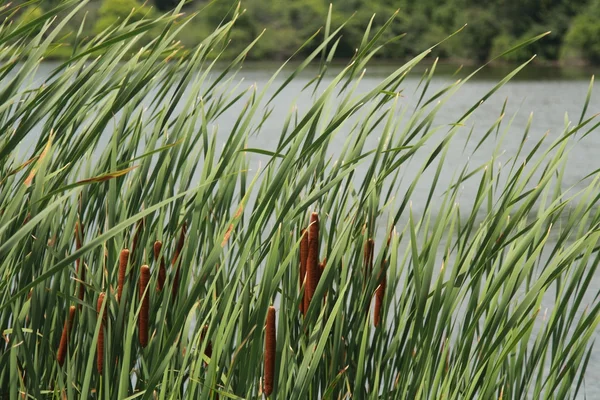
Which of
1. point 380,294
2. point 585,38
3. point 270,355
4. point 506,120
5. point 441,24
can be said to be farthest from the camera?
point 441,24

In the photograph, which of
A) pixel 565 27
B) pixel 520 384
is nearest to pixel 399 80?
pixel 520 384

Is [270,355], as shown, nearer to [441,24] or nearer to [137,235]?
[137,235]

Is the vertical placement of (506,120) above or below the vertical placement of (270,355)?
above

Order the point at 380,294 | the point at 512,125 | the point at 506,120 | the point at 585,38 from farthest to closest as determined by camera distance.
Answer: the point at 585,38 < the point at 506,120 < the point at 512,125 < the point at 380,294

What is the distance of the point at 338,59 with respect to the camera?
45125 millimetres

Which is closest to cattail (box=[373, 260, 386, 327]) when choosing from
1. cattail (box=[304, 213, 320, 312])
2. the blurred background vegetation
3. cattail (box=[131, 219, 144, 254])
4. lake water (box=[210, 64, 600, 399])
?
cattail (box=[304, 213, 320, 312])

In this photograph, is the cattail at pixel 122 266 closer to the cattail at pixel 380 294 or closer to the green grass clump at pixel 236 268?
the green grass clump at pixel 236 268

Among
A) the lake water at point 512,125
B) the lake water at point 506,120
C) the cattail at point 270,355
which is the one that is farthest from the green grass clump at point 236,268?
the lake water at point 506,120

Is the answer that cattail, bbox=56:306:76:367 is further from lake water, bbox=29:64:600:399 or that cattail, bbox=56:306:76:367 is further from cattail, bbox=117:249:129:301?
lake water, bbox=29:64:600:399

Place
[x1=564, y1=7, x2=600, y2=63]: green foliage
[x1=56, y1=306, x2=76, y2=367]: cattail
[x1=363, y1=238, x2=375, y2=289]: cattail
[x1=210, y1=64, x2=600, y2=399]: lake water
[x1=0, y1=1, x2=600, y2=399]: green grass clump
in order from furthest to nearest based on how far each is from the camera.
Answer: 1. [x1=564, y1=7, x2=600, y2=63]: green foliage
2. [x1=210, y1=64, x2=600, y2=399]: lake water
3. [x1=363, y1=238, x2=375, y2=289]: cattail
4. [x1=56, y1=306, x2=76, y2=367]: cattail
5. [x1=0, y1=1, x2=600, y2=399]: green grass clump

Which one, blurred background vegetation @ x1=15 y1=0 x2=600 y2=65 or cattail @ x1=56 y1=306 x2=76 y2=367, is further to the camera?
blurred background vegetation @ x1=15 y1=0 x2=600 y2=65

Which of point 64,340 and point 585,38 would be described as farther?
point 585,38

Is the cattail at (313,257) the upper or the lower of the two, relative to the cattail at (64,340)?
upper

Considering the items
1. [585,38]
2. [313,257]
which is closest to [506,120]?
[585,38]
